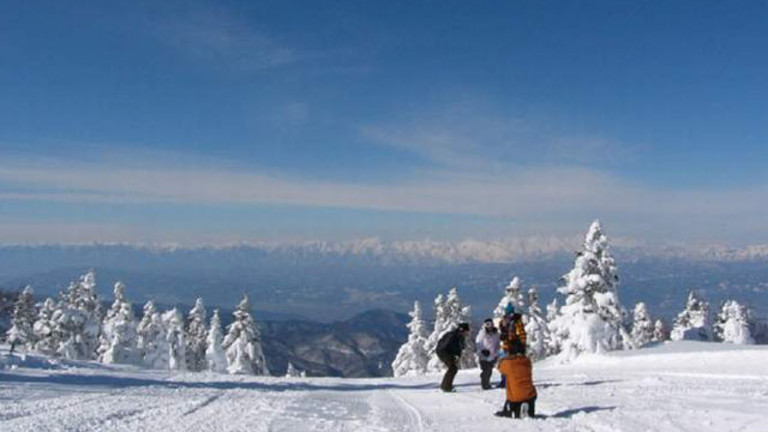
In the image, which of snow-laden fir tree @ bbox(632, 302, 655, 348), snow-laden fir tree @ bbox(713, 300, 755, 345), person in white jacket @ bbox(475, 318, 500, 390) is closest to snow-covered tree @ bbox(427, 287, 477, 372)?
snow-laden fir tree @ bbox(632, 302, 655, 348)

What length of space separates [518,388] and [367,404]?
408cm

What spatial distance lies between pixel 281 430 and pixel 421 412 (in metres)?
3.72

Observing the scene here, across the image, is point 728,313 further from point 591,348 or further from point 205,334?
point 205,334

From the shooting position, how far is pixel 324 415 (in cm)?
1242

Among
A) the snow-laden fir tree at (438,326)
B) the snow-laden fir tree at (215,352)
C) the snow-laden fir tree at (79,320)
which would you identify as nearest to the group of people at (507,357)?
the snow-laden fir tree at (438,326)

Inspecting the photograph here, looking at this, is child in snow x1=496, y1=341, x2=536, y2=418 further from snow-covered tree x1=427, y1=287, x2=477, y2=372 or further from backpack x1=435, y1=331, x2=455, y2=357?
snow-covered tree x1=427, y1=287, x2=477, y2=372

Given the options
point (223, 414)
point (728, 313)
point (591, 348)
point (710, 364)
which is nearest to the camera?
point (223, 414)

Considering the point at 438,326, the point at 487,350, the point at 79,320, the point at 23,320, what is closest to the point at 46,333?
the point at 79,320

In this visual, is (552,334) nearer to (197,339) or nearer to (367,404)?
(367,404)

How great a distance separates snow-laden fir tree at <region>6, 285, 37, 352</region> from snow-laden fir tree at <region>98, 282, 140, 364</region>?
666 centimetres

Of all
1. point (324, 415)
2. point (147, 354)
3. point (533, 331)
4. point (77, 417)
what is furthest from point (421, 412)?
point (147, 354)

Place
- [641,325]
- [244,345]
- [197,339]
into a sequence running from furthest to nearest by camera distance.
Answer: [197,339]
[641,325]
[244,345]

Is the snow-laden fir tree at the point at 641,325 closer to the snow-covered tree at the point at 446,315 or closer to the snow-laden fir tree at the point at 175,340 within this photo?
the snow-covered tree at the point at 446,315

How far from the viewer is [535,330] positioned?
5900 cm
